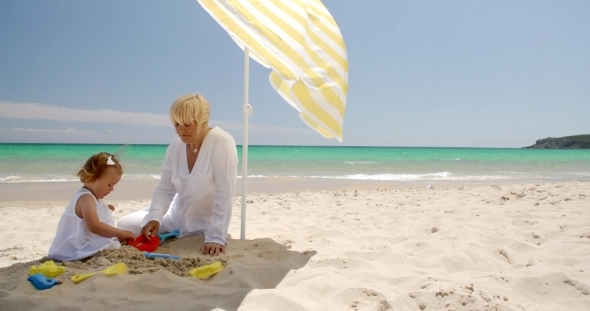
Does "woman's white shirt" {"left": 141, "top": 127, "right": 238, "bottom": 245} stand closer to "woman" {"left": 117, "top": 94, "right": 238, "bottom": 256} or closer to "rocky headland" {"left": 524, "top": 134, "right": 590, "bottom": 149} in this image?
"woman" {"left": 117, "top": 94, "right": 238, "bottom": 256}

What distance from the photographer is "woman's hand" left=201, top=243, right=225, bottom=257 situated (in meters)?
3.16

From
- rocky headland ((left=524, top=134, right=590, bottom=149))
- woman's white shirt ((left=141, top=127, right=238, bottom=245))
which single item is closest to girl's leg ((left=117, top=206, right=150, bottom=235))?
woman's white shirt ((left=141, top=127, right=238, bottom=245))

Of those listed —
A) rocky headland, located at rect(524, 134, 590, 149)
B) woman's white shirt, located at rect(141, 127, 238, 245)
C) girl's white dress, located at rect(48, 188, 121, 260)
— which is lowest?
girl's white dress, located at rect(48, 188, 121, 260)

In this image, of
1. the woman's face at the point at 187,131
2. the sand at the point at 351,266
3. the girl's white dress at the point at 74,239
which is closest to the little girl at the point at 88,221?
the girl's white dress at the point at 74,239

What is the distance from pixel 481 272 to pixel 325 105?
5.17ft

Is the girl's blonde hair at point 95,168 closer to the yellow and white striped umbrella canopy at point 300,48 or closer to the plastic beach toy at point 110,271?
the plastic beach toy at point 110,271

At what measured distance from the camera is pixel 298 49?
2777 mm

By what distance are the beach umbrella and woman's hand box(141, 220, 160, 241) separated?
2.43ft

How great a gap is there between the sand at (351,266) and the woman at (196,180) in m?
0.19

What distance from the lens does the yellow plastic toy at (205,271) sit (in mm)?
2656

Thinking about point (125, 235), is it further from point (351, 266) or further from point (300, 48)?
point (300, 48)

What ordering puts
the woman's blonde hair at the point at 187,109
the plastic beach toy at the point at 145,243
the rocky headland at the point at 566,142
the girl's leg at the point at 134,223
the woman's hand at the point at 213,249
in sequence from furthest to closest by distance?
the rocky headland at the point at 566,142 → the girl's leg at the point at 134,223 → the plastic beach toy at the point at 145,243 → the woman's hand at the point at 213,249 → the woman's blonde hair at the point at 187,109

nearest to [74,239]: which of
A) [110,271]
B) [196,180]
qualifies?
[110,271]

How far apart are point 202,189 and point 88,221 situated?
2.84 ft
